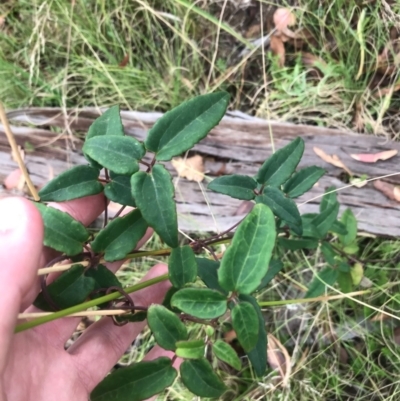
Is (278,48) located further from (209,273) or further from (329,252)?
(209,273)

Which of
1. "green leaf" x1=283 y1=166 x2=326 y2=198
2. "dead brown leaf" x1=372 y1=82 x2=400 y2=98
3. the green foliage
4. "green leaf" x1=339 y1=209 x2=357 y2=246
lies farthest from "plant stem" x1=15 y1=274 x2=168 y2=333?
"dead brown leaf" x1=372 y1=82 x2=400 y2=98


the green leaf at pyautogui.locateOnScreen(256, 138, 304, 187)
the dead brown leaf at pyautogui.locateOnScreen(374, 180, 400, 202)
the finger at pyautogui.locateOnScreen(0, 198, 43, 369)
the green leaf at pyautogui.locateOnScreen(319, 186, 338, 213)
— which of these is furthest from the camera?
the dead brown leaf at pyautogui.locateOnScreen(374, 180, 400, 202)

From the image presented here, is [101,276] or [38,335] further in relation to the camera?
[38,335]

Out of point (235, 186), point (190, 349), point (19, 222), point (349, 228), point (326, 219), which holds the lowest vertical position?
point (349, 228)

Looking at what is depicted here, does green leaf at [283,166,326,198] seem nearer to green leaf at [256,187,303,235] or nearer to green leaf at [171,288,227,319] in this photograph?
green leaf at [256,187,303,235]

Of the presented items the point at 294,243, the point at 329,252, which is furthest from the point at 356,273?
the point at 294,243

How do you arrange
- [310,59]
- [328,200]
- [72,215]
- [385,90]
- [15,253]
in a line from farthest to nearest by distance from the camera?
1. [310,59]
2. [385,90]
3. [328,200]
4. [72,215]
5. [15,253]

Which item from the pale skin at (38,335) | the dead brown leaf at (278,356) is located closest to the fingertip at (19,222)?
the pale skin at (38,335)
